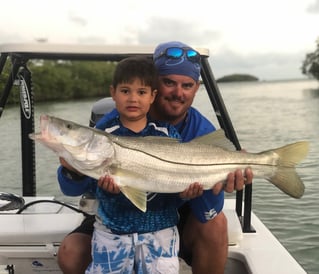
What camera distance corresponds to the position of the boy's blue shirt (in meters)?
2.68

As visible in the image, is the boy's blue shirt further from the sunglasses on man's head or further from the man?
the sunglasses on man's head

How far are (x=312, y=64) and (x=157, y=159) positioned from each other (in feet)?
245

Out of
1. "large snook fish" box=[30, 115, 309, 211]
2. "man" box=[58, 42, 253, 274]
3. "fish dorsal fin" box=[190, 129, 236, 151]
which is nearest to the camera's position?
"large snook fish" box=[30, 115, 309, 211]

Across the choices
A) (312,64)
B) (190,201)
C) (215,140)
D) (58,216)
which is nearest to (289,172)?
(215,140)

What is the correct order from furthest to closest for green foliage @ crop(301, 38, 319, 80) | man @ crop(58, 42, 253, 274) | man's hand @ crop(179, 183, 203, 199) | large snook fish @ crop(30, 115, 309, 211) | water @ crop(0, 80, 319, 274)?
green foliage @ crop(301, 38, 319, 80)
water @ crop(0, 80, 319, 274)
man @ crop(58, 42, 253, 274)
man's hand @ crop(179, 183, 203, 199)
large snook fish @ crop(30, 115, 309, 211)

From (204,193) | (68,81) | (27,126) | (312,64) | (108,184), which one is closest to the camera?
(108,184)

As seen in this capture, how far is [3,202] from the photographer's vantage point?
388 centimetres

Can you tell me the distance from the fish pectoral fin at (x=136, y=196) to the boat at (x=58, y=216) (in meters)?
0.84

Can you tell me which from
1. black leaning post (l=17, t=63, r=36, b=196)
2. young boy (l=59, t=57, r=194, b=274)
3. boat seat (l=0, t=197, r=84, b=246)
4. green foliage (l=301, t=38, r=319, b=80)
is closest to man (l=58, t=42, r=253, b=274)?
young boy (l=59, t=57, r=194, b=274)

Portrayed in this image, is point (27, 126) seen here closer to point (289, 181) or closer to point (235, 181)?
point (235, 181)

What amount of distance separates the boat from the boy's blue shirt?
0.44 meters

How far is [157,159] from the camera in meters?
2.47

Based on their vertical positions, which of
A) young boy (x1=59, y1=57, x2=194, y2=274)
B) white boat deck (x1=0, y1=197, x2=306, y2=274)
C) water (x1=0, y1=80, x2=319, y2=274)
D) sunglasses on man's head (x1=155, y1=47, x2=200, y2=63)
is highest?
sunglasses on man's head (x1=155, y1=47, x2=200, y2=63)

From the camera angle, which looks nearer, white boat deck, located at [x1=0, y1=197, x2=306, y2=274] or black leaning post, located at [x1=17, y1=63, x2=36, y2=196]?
white boat deck, located at [x1=0, y1=197, x2=306, y2=274]
